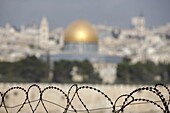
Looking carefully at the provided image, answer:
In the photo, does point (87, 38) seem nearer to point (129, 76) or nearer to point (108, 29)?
point (129, 76)

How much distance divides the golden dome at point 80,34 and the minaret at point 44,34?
40.7ft

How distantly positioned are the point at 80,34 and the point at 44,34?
18012mm

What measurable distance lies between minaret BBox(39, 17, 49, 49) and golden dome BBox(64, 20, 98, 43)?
1239cm

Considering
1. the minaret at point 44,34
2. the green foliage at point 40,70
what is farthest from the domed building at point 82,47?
the minaret at point 44,34

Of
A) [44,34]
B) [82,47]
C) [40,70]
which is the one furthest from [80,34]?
[40,70]

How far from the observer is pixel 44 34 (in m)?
72.5

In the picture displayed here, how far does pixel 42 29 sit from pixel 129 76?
129 feet

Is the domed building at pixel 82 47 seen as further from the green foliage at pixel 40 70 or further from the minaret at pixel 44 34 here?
the minaret at pixel 44 34

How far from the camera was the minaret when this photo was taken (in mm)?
69625

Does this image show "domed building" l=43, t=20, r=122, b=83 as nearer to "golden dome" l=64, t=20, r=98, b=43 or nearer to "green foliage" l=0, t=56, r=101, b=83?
"golden dome" l=64, t=20, r=98, b=43

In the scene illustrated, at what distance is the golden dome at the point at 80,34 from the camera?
177ft

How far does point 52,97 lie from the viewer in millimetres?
23938


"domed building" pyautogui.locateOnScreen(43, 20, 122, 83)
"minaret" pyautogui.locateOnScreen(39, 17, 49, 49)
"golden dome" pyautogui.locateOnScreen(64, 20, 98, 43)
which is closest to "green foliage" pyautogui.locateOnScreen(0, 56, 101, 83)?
"domed building" pyautogui.locateOnScreen(43, 20, 122, 83)

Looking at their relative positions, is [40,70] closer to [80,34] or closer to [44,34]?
[80,34]
